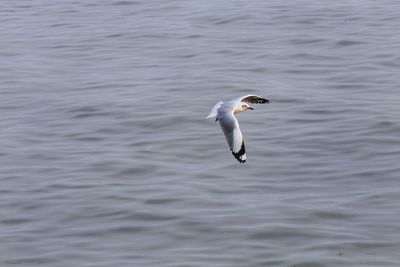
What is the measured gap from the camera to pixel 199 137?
16938 mm

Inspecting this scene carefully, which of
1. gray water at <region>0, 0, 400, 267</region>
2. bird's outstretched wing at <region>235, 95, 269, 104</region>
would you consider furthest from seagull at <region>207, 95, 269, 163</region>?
gray water at <region>0, 0, 400, 267</region>

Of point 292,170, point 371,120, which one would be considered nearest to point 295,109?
point 371,120

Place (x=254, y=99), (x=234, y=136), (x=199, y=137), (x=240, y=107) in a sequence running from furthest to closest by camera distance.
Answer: (x=199, y=137)
(x=254, y=99)
(x=240, y=107)
(x=234, y=136)

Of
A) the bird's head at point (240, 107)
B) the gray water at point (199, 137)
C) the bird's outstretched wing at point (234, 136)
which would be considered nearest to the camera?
the bird's outstretched wing at point (234, 136)

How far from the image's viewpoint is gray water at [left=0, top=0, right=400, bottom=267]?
1332cm

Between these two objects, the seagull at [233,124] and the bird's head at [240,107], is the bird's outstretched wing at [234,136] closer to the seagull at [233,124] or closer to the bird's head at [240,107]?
the seagull at [233,124]

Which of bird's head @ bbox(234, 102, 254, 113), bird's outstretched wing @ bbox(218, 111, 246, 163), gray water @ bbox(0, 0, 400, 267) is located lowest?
gray water @ bbox(0, 0, 400, 267)

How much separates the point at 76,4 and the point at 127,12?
5.66 ft

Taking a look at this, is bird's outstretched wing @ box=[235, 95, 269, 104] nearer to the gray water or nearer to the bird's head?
the bird's head

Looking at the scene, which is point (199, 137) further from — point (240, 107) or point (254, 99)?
point (240, 107)

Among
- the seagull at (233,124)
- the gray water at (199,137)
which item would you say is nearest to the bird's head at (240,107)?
the seagull at (233,124)

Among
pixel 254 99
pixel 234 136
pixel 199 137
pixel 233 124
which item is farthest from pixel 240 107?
pixel 199 137

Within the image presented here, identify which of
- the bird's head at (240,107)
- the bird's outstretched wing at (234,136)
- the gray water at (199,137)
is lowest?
the gray water at (199,137)

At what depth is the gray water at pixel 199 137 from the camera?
13.3 m
